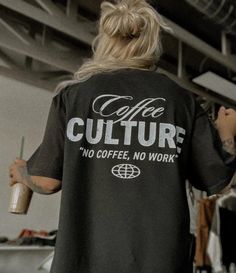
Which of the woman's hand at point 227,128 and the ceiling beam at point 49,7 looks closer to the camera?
the woman's hand at point 227,128

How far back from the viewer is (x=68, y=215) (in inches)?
41.4

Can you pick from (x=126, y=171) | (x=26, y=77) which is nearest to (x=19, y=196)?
(x=126, y=171)

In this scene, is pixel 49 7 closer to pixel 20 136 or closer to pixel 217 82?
pixel 217 82

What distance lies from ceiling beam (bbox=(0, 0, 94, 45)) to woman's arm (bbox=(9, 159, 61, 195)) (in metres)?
1.87

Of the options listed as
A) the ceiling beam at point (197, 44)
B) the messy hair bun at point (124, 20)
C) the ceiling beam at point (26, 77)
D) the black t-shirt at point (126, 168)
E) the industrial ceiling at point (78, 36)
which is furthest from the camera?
the ceiling beam at point (26, 77)

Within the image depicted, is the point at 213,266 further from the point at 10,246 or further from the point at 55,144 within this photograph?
the point at 55,144

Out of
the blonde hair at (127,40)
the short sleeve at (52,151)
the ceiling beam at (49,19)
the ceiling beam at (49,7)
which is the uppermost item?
the ceiling beam at (49,7)

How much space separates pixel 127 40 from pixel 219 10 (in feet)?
5.72

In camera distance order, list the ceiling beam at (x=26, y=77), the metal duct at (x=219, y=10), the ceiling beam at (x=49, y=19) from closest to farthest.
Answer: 1. the metal duct at (x=219, y=10)
2. the ceiling beam at (x=49, y=19)
3. the ceiling beam at (x=26, y=77)

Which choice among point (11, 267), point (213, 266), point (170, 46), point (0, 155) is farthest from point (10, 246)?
point (170, 46)

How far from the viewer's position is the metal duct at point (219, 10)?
100 inches

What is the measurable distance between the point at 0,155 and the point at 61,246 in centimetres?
314

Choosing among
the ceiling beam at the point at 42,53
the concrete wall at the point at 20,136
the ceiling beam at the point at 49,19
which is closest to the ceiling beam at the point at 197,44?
the ceiling beam at the point at 49,19

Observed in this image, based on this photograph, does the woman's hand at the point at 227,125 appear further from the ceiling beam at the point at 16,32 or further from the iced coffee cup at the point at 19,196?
the ceiling beam at the point at 16,32
